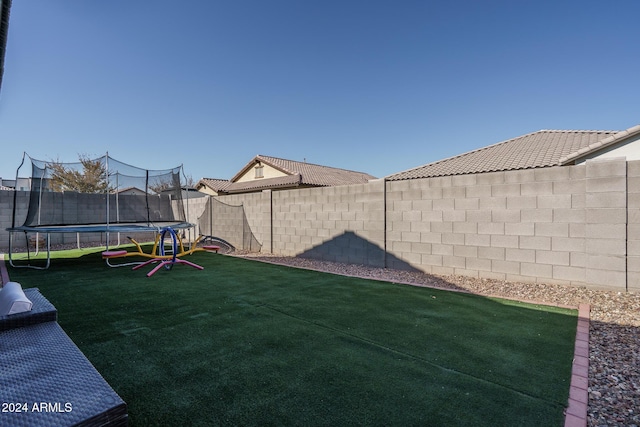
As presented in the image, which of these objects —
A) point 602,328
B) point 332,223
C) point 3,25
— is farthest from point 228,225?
point 602,328

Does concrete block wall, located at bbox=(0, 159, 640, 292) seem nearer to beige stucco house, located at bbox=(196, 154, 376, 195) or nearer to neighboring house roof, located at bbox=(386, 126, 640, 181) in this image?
neighboring house roof, located at bbox=(386, 126, 640, 181)

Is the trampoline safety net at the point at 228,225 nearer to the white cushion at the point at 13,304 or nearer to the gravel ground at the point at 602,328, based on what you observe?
the gravel ground at the point at 602,328

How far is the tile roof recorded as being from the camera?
813 centimetres

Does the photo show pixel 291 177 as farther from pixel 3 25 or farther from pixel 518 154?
pixel 3 25

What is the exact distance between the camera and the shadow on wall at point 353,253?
6.10m

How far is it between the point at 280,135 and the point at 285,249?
1037 cm

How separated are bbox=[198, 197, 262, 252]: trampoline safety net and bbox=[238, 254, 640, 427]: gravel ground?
3984 millimetres

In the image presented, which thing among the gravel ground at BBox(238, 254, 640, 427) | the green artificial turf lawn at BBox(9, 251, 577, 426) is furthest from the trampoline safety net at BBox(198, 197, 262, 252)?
the green artificial turf lawn at BBox(9, 251, 577, 426)

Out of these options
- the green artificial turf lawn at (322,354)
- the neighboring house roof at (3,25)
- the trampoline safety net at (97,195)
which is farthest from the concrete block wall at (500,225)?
the neighboring house roof at (3,25)

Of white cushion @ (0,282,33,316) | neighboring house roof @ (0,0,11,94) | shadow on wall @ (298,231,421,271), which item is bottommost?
shadow on wall @ (298,231,421,271)

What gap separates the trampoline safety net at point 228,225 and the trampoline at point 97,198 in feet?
3.28

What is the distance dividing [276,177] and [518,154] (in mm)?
13647

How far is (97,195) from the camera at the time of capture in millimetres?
10891

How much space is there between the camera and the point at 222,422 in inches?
61.5
